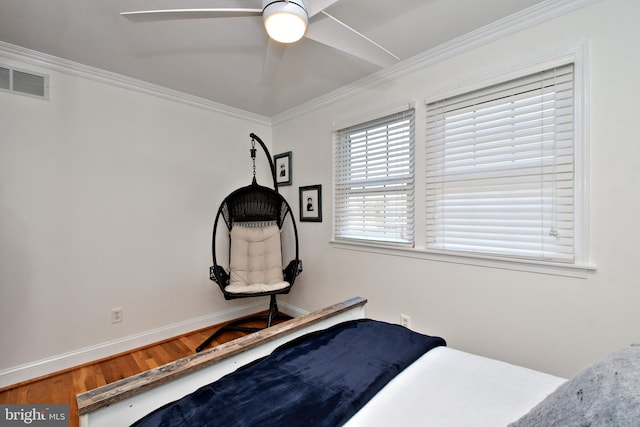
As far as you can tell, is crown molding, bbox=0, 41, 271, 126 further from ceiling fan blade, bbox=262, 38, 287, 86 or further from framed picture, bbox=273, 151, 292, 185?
ceiling fan blade, bbox=262, 38, 287, 86

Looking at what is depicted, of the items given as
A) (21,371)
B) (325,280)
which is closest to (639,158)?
(325,280)

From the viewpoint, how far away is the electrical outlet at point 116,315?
99.2 inches

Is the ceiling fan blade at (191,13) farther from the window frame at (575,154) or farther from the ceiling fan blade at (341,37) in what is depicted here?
the window frame at (575,154)

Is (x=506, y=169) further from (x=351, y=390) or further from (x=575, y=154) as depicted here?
(x=351, y=390)

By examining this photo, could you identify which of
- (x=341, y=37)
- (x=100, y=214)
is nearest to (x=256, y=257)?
(x=100, y=214)

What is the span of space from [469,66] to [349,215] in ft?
5.00

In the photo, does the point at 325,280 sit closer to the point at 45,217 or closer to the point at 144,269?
the point at 144,269

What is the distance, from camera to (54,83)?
2248mm

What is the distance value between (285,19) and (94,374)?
2840 millimetres

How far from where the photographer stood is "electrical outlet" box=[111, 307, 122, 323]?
8.27ft

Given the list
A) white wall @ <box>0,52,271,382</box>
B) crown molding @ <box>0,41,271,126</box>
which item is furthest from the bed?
crown molding @ <box>0,41,271,126</box>

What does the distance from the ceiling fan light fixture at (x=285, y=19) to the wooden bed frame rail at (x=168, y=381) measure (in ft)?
4.73

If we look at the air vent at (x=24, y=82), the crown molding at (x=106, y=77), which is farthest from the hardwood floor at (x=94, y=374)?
the crown molding at (x=106, y=77)

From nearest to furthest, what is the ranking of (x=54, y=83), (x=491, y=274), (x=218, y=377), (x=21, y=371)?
1. (x=218, y=377)
2. (x=491, y=274)
3. (x=21, y=371)
4. (x=54, y=83)
